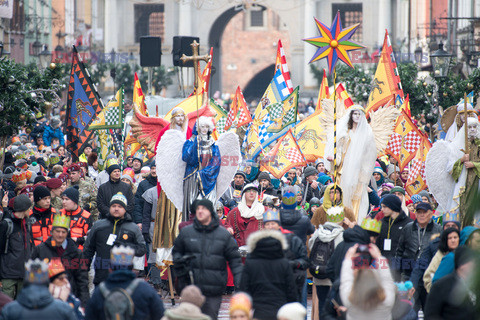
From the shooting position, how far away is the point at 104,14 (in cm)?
6712

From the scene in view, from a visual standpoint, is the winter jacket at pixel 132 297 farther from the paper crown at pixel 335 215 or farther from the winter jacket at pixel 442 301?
the paper crown at pixel 335 215

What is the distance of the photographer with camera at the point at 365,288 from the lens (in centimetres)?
726

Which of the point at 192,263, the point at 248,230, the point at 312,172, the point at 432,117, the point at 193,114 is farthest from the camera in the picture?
the point at 432,117

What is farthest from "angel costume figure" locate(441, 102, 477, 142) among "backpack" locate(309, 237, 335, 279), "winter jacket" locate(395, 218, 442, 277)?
"backpack" locate(309, 237, 335, 279)

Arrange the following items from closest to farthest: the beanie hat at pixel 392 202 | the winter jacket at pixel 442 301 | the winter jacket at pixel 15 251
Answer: the winter jacket at pixel 442 301 → the winter jacket at pixel 15 251 → the beanie hat at pixel 392 202

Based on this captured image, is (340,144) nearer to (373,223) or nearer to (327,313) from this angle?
(373,223)

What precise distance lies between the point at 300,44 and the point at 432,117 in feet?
144

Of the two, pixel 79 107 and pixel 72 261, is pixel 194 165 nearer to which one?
pixel 72 261

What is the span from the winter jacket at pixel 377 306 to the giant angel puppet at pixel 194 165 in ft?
16.1

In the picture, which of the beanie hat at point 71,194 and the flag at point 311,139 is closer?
the beanie hat at point 71,194

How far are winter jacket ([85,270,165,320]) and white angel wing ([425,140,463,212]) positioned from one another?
21.6 ft

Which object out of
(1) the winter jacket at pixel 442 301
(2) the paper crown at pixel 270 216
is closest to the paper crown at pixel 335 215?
(2) the paper crown at pixel 270 216

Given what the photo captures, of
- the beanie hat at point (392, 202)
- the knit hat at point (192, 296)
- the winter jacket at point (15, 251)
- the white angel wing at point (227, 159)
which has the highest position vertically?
the white angel wing at point (227, 159)

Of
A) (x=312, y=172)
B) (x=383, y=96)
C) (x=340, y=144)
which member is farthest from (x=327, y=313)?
(x=383, y=96)
